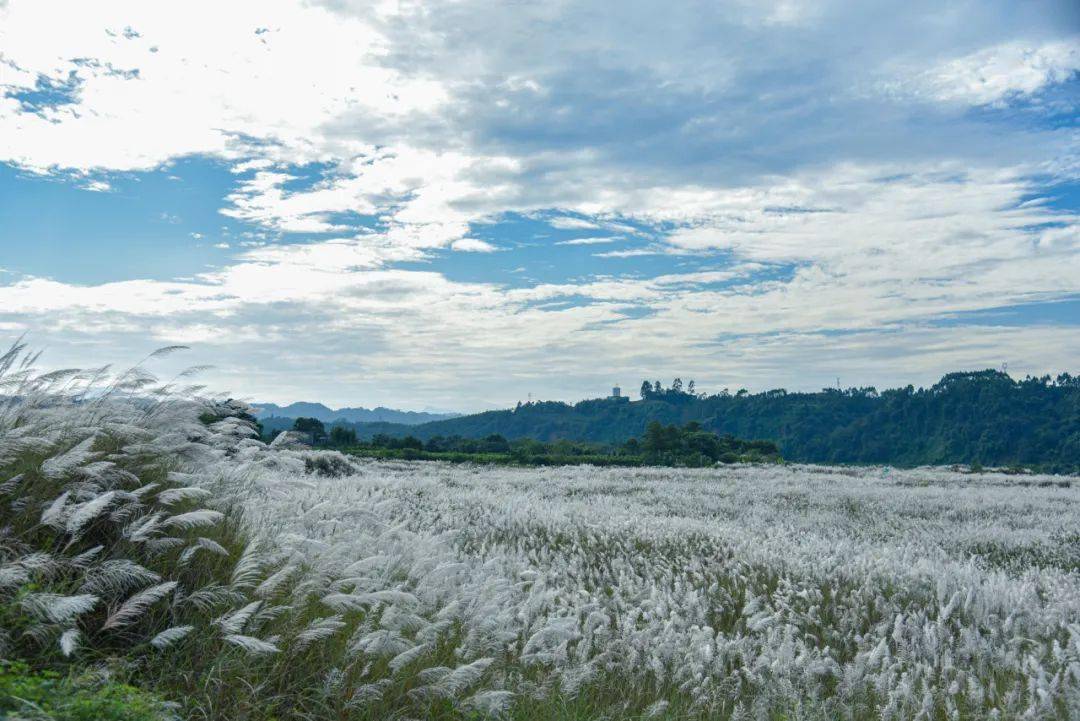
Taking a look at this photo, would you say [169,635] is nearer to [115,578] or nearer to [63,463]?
[115,578]

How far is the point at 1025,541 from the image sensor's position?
1272cm

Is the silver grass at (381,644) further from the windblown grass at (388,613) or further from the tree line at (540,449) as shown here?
the tree line at (540,449)

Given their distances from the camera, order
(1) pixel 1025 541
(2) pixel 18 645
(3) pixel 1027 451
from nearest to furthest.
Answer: (2) pixel 18 645, (1) pixel 1025 541, (3) pixel 1027 451

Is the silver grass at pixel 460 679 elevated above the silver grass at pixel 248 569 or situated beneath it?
situated beneath

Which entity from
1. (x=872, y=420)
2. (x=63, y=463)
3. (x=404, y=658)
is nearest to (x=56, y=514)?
(x=63, y=463)

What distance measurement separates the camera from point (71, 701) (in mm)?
3527

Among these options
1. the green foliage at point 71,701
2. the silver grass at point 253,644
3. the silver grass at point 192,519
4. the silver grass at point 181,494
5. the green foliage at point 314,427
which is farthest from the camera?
the green foliage at point 314,427

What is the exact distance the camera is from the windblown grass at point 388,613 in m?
4.58

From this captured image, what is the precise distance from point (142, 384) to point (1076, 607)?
8.99m

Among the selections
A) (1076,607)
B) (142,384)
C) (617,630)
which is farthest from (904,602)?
(142,384)

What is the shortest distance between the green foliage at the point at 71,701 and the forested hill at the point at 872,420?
133 metres

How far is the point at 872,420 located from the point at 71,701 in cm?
17613

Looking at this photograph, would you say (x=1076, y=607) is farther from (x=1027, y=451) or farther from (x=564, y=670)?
(x=1027, y=451)

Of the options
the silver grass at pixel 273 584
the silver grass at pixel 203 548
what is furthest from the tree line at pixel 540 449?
the silver grass at pixel 273 584
